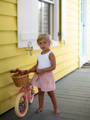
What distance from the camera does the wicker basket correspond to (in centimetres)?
333

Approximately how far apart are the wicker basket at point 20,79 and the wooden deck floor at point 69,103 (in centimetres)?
40

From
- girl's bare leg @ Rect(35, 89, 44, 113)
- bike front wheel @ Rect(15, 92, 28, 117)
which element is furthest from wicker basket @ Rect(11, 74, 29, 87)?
girl's bare leg @ Rect(35, 89, 44, 113)

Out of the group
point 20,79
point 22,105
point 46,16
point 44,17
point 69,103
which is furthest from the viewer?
point 46,16

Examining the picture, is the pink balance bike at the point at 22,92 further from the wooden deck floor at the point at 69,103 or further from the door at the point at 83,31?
the door at the point at 83,31

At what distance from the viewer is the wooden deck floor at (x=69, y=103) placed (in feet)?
11.2

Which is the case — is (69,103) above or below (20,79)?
below

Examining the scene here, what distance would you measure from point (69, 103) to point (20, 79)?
1.00m

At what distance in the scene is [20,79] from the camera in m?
3.34

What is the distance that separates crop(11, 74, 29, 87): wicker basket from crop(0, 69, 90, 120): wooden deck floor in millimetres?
403

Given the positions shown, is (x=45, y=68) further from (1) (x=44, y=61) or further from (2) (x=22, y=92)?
(2) (x=22, y=92)

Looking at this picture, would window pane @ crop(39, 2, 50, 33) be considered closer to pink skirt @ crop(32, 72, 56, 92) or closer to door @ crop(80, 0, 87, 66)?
pink skirt @ crop(32, 72, 56, 92)

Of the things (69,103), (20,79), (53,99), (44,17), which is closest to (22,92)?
(20,79)

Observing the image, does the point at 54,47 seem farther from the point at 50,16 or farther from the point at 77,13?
the point at 77,13

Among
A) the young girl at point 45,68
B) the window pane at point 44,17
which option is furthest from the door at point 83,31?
the young girl at point 45,68
